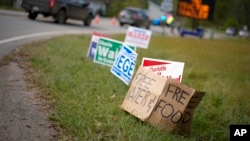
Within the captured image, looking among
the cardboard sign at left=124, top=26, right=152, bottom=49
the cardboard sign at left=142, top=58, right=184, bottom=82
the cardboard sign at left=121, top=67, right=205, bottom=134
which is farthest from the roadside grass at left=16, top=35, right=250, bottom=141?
the cardboard sign at left=124, top=26, right=152, bottom=49

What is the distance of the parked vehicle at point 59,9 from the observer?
18.2 m

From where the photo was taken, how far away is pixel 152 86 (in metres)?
5.24

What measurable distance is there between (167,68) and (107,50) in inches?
124

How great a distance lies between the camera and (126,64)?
6918 mm

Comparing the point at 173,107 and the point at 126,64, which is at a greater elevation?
the point at 126,64

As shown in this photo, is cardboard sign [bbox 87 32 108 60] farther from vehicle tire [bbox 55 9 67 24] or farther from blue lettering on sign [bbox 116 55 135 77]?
vehicle tire [bbox 55 9 67 24]

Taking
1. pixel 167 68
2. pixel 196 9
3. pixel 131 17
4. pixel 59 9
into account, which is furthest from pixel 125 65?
pixel 131 17

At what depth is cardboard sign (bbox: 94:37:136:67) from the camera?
8664 mm

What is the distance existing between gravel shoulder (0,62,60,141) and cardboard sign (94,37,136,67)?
242 cm

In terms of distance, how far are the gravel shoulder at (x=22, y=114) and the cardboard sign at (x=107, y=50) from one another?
242 centimetres

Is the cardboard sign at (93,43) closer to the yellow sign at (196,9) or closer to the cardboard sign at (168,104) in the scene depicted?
the cardboard sign at (168,104)

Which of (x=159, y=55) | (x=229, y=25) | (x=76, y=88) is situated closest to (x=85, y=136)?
(x=76, y=88)

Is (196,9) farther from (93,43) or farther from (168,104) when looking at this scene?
(168,104)

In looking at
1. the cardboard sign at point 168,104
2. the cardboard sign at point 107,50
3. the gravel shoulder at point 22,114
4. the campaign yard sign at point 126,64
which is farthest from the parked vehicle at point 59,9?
the cardboard sign at point 168,104
